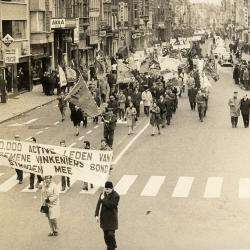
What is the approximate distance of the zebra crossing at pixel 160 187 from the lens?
749 inches

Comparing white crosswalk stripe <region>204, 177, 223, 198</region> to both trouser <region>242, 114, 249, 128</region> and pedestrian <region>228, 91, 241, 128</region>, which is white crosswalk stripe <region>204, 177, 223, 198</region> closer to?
pedestrian <region>228, 91, 241, 128</region>

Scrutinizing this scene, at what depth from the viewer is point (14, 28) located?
49.8 m

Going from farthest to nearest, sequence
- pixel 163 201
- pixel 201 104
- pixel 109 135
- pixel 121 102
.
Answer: pixel 121 102 < pixel 201 104 < pixel 109 135 < pixel 163 201

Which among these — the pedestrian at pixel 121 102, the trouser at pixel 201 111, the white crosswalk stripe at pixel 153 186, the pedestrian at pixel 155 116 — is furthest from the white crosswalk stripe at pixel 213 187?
the pedestrian at pixel 121 102

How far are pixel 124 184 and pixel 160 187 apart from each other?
3.70 ft

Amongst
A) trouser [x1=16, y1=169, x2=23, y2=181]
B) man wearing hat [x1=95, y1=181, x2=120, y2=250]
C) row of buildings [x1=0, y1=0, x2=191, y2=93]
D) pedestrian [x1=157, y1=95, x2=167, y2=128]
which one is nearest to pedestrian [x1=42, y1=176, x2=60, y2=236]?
man wearing hat [x1=95, y1=181, x2=120, y2=250]

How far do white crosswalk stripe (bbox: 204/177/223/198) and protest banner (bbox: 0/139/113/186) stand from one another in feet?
12.0

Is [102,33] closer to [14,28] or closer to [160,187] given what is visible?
[14,28]

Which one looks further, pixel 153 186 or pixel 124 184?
pixel 124 184

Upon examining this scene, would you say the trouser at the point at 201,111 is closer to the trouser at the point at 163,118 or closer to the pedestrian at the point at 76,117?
the trouser at the point at 163,118

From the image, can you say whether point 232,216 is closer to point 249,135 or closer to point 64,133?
point 249,135

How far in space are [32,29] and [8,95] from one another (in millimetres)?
8040

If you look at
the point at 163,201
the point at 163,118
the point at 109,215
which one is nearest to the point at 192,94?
the point at 163,118

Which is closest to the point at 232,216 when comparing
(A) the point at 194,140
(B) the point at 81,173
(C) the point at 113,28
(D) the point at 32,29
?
(B) the point at 81,173
